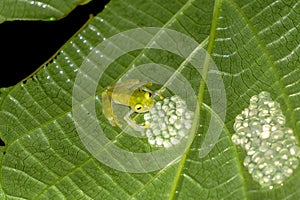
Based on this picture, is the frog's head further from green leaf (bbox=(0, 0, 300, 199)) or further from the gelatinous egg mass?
the gelatinous egg mass

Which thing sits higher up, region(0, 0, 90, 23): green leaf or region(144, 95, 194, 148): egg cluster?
region(0, 0, 90, 23): green leaf

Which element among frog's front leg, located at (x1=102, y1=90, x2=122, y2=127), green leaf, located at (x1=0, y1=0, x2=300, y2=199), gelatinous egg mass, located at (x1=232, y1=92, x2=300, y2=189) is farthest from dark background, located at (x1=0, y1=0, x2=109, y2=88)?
gelatinous egg mass, located at (x1=232, y1=92, x2=300, y2=189)

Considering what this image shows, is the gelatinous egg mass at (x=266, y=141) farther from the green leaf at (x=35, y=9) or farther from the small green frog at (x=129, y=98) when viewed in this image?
the green leaf at (x=35, y=9)

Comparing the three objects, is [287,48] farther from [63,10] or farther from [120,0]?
[63,10]

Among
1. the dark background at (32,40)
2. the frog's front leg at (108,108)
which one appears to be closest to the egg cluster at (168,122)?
the frog's front leg at (108,108)

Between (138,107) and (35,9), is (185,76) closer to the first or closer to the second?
(138,107)

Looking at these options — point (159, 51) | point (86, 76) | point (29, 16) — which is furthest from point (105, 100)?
point (29, 16)
